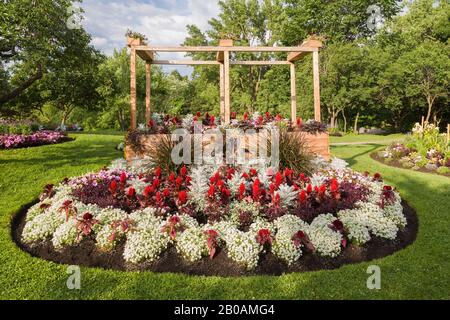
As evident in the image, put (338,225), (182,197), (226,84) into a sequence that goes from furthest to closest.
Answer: (226,84)
(182,197)
(338,225)

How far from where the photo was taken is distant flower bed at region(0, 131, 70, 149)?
927cm

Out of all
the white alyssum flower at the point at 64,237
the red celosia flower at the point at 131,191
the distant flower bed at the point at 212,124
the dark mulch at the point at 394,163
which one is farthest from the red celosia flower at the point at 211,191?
the dark mulch at the point at 394,163

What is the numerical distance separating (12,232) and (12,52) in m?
6.37

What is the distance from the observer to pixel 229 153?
6922 millimetres

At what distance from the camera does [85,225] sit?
421cm

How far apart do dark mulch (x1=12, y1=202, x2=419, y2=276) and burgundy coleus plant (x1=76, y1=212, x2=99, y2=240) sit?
110mm

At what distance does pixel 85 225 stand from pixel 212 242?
5.16ft

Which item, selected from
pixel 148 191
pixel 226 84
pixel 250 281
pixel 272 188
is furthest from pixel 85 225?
pixel 226 84

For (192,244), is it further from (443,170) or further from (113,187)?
(443,170)

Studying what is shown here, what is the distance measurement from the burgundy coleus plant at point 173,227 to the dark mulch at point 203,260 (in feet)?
0.60

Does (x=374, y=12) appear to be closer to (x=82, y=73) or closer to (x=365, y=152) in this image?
(x=365, y=152)
